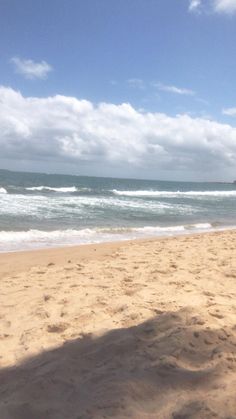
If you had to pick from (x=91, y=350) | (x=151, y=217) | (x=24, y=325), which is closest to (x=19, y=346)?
(x=24, y=325)

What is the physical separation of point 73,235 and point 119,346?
31.7ft

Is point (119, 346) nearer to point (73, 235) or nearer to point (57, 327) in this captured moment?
point (57, 327)

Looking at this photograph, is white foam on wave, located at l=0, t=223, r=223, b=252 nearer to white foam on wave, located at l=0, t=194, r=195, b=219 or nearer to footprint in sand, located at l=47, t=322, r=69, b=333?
white foam on wave, located at l=0, t=194, r=195, b=219

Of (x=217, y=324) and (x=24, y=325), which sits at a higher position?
(x=217, y=324)

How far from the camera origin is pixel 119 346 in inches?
130

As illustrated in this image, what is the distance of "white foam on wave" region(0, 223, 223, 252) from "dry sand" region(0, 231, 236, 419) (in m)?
4.63

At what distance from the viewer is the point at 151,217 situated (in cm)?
1977

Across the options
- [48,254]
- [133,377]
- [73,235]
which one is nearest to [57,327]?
[133,377]

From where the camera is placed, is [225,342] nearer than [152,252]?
Yes

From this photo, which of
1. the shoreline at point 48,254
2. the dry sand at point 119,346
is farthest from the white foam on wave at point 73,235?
the dry sand at point 119,346

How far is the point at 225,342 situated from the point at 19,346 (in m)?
1.87

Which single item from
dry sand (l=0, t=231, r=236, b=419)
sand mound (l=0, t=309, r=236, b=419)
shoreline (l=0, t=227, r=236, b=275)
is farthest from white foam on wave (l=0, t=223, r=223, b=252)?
sand mound (l=0, t=309, r=236, b=419)

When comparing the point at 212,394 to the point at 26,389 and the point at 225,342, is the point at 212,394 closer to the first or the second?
the point at 225,342

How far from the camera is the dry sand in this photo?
257 cm
